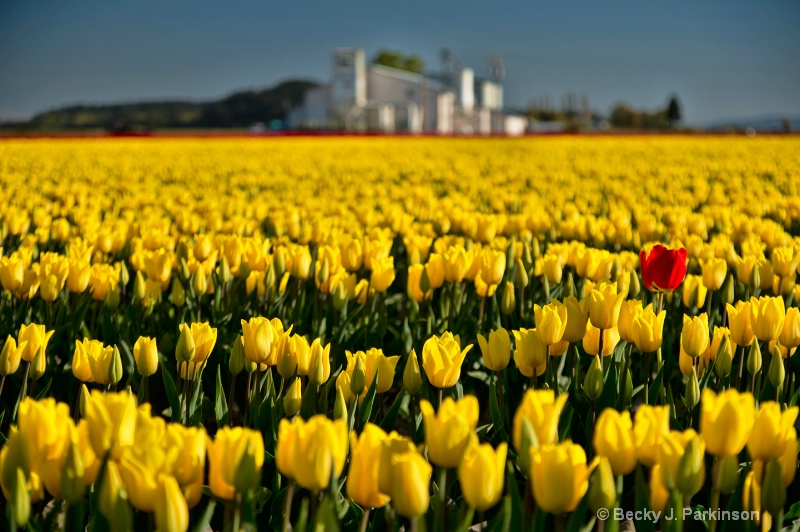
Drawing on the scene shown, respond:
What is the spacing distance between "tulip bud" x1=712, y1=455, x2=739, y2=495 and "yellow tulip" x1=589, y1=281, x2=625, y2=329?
2.33 feet

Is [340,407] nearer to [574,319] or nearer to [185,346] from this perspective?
[185,346]

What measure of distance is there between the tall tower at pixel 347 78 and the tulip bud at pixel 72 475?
85.0m

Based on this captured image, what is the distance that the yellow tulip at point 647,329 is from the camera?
2.08 metres

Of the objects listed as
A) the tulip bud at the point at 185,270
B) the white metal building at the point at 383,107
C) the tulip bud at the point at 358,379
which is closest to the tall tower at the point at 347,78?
the white metal building at the point at 383,107

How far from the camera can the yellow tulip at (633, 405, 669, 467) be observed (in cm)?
134

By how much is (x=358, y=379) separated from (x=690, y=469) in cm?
82

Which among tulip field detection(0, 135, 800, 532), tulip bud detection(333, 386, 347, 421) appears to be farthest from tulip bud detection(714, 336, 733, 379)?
tulip bud detection(333, 386, 347, 421)

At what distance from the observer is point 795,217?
5777mm

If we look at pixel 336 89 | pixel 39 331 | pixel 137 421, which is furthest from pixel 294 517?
pixel 336 89

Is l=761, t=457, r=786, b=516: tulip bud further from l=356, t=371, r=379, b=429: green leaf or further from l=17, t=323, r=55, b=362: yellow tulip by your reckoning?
l=17, t=323, r=55, b=362: yellow tulip

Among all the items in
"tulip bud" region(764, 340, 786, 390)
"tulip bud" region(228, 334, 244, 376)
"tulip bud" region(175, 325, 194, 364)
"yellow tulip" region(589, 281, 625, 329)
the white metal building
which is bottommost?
"tulip bud" region(764, 340, 786, 390)

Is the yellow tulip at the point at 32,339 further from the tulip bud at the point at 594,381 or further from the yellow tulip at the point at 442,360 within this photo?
the tulip bud at the point at 594,381

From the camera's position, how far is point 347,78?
8694cm

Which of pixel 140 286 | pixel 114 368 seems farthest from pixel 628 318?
pixel 140 286
